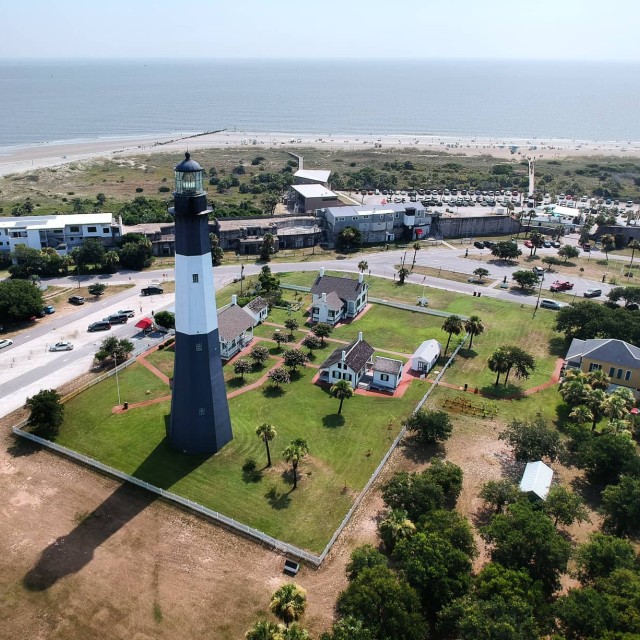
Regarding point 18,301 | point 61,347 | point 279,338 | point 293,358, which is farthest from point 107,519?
point 18,301

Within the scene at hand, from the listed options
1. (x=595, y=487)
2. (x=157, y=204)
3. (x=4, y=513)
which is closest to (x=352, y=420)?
(x=595, y=487)

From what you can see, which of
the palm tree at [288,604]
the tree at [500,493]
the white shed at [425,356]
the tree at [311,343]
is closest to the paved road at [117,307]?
the tree at [311,343]

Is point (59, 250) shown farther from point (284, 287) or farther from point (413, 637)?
point (413, 637)

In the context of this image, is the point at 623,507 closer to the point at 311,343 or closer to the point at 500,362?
the point at 500,362

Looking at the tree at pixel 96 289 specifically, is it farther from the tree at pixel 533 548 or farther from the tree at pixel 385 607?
the tree at pixel 533 548

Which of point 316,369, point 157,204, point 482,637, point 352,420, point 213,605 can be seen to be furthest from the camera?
point 157,204

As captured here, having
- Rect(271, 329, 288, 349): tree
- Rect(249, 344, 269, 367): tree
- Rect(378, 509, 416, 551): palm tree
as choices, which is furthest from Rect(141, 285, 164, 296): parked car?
Rect(378, 509, 416, 551): palm tree
